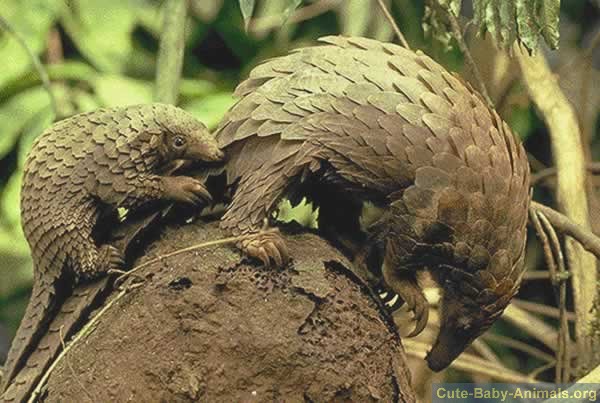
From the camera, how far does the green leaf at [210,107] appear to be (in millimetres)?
3264

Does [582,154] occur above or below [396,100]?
below

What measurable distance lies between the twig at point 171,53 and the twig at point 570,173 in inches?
26.0

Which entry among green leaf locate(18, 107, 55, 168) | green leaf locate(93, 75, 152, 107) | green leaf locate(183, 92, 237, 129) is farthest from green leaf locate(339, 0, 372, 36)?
green leaf locate(18, 107, 55, 168)

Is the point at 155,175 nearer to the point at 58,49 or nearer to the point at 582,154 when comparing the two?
the point at 582,154

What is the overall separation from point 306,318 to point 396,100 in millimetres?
311

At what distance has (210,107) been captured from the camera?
3.33 meters

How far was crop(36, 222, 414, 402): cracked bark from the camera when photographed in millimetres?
1438

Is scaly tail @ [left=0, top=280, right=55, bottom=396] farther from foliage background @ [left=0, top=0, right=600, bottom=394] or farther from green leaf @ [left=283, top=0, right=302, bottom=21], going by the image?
foliage background @ [left=0, top=0, right=600, bottom=394]

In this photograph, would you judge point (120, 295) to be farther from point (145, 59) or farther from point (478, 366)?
point (145, 59)

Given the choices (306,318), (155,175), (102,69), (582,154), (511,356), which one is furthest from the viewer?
(511,356)

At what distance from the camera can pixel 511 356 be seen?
12.6 feet

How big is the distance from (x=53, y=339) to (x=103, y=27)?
2221 mm

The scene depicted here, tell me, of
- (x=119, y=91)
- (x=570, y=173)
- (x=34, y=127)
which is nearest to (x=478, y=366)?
(x=570, y=173)

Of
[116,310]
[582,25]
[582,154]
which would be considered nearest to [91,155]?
[116,310]
